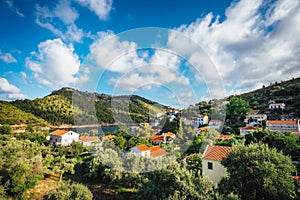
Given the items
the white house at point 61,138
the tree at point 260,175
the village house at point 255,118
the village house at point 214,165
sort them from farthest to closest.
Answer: the village house at point 255,118 < the white house at point 61,138 < the village house at point 214,165 < the tree at point 260,175

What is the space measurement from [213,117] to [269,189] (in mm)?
34633

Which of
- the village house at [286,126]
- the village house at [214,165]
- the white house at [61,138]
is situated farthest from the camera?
the white house at [61,138]

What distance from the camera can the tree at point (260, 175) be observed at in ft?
22.5

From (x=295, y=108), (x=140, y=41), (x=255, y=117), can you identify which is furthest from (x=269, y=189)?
(x=295, y=108)

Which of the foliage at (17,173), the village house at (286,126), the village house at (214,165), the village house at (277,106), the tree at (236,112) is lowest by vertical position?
the foliage at (17,173)

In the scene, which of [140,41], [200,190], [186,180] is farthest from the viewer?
[140,41]

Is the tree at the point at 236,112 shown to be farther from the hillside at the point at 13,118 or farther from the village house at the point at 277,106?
the hillside at the point at 13,118

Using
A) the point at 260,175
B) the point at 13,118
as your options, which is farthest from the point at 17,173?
the point at 13,118

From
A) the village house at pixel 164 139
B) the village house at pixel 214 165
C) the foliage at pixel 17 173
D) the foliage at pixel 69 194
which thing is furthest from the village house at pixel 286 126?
the foliage at pixel 17 173

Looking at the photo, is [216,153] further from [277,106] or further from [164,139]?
[277,106]

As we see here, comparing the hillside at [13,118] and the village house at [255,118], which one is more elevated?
the village house at [255,118]

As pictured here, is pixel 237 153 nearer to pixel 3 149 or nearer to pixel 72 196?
pixel 72 196

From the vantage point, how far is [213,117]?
40.1 m

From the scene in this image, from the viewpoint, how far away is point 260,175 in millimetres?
7059
